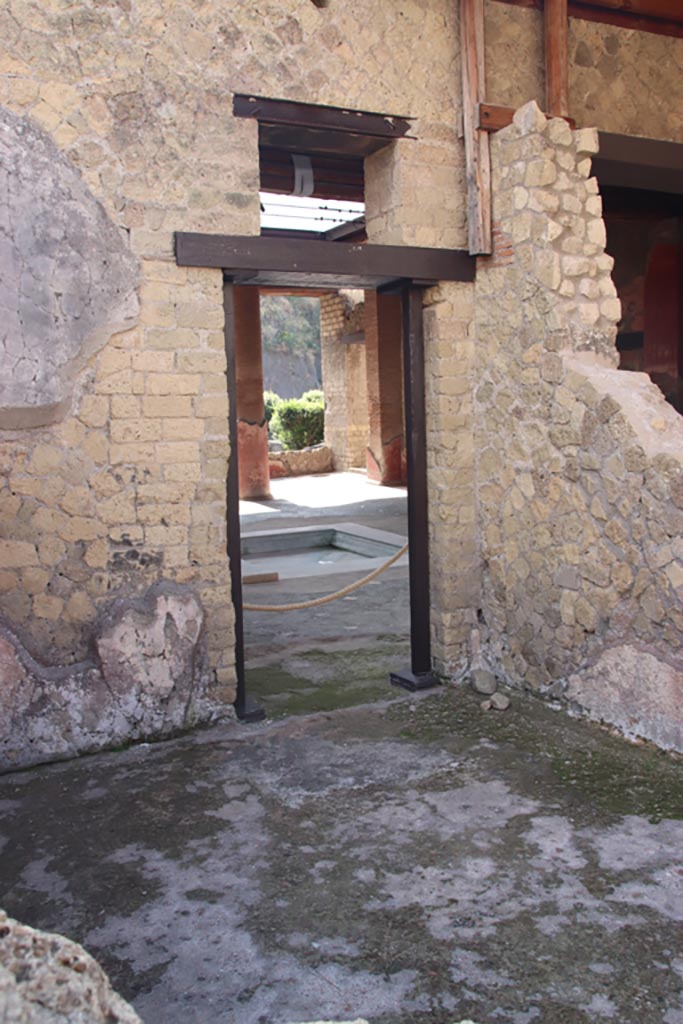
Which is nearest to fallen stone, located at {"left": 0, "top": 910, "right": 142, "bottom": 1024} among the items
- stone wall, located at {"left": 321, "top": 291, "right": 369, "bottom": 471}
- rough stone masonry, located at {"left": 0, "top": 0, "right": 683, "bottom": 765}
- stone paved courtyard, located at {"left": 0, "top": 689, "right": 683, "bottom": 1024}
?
stone paved courtyard, located at {"left": 0, "top": 689, "right": 683, "bottom": 1024}

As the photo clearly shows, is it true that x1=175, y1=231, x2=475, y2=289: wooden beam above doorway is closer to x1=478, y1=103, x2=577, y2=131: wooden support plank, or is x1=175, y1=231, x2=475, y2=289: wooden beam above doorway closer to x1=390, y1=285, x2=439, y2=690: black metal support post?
x1=390, y1=285, x2=439, y2=690: black metal support post

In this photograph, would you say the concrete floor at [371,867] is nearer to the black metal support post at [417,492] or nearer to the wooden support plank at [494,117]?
the black metal support post at [417,492]

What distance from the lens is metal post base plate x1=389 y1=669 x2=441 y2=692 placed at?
17.3ft

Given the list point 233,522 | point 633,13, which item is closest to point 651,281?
point 633,13

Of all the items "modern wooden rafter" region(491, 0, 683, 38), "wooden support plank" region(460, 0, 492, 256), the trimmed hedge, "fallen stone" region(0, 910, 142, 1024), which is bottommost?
"fallen stone" region(0, 910, 142, 1024)

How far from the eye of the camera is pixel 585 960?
2691mm

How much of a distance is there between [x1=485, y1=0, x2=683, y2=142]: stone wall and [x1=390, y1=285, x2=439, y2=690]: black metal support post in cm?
134

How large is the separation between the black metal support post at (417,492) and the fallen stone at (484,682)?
0.30 m

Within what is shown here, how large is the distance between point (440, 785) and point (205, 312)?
253 cm

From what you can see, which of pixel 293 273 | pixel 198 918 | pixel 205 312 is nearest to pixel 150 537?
pixel 205 312

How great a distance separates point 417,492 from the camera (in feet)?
17.5

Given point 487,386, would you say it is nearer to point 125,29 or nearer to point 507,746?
point 507,746

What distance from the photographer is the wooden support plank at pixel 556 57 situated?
16.7 feet

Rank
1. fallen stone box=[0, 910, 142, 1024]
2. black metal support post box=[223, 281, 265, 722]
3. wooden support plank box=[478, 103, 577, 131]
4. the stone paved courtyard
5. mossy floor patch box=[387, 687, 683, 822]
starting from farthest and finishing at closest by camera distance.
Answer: wooden support plank box=[478, 103, 577, 131] → black metal support post box=[223, 281, 265, 722] → mossy floor patch box=[387, 687, 683, 822] → the stone paved courtyard → fallen stone box=[0, 910, 142, 1024]
